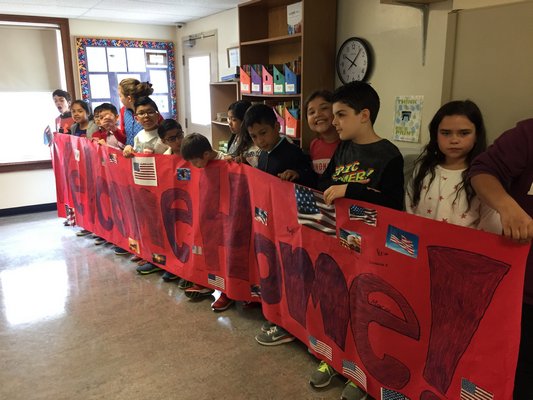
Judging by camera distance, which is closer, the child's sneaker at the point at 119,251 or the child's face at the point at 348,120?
the child's face at the point at 348,120

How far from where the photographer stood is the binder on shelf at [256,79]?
3.79 metres

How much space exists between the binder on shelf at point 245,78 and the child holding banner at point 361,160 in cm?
229

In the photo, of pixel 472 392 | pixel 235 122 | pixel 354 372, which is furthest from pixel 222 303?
pixel 472 392

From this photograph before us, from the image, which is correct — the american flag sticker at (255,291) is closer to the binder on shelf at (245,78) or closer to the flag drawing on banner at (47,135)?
the binder on shelf at (245,78)

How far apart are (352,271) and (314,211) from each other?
1.02ft

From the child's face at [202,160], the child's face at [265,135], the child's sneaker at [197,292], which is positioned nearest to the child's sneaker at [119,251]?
the child's sneaker at [197,292]

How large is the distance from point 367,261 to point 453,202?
40cm

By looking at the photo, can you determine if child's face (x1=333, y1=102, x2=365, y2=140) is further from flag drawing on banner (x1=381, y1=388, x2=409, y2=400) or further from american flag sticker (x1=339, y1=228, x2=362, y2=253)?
flag drawing on banner (x1=381, y1=388, x2=409, y2=400)

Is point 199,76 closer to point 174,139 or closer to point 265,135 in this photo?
point 174,139

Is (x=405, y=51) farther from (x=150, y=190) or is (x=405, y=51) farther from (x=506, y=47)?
(x=150, y=190)

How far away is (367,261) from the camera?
1.66 meters

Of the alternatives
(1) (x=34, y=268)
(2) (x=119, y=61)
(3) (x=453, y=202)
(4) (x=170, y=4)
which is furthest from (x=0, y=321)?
(2) (x=119, y=61)

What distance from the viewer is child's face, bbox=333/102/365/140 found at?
172 centimetres

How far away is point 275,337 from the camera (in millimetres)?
2297
